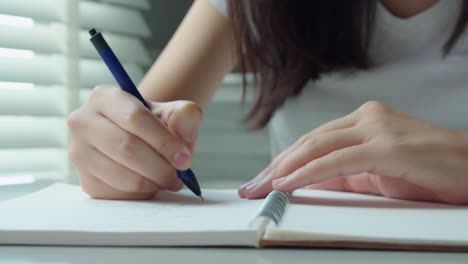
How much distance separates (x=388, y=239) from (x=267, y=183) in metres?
0.22

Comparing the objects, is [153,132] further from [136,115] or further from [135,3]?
[135,3]

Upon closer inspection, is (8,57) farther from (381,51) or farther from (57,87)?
(381,51)

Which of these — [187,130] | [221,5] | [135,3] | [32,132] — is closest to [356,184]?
[187,130]

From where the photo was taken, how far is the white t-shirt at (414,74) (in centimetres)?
87

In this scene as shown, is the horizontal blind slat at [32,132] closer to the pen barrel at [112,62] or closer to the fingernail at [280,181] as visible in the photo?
the pen barrel at [112,62]

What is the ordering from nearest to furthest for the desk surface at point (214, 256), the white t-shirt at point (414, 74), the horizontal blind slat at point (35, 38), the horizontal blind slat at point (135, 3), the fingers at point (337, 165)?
1. the desk surface at point (214, 256)
2. the fingers at point (337, 165)
3. the white t-shirt at point (414, 74)
4. the horizontal blind slat at point (35, 38)
5. the horizontal blind slat at point (135, 3)

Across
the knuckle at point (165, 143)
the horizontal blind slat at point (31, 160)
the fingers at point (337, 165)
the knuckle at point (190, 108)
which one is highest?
the knuckle at point (190, 108)

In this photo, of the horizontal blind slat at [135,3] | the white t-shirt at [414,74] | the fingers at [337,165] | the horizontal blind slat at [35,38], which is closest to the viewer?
Result: the fingers at [337,165]

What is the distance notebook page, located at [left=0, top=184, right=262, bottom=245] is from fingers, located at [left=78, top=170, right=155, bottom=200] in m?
0.01

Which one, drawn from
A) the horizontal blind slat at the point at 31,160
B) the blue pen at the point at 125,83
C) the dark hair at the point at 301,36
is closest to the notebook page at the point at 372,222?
the blue pen at the point at 125,83

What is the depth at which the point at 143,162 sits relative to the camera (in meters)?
0.57

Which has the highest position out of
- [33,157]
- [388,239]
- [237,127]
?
[388,239]

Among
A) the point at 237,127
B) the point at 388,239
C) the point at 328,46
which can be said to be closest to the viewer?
the point at 388,239

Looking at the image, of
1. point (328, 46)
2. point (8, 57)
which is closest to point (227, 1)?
point (328, 46)
